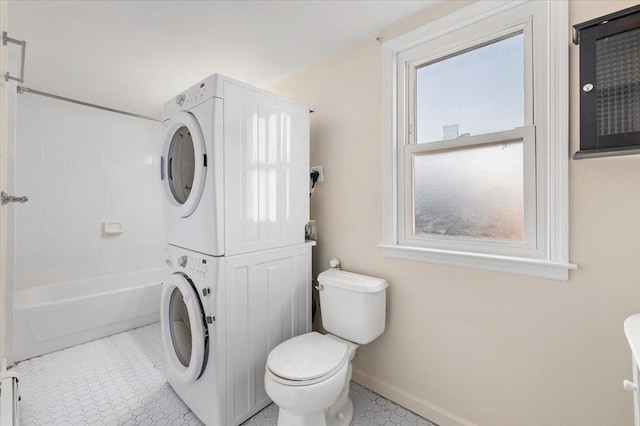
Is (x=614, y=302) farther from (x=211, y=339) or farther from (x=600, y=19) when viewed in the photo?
(x=211, y=339)

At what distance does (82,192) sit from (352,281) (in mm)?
2910

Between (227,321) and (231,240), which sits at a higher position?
(231,240)

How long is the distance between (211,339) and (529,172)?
69.8 inches

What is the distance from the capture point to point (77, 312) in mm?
2406

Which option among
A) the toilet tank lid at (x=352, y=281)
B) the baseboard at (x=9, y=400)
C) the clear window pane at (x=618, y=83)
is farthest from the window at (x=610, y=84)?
the baseboard at (x=9, y=400)

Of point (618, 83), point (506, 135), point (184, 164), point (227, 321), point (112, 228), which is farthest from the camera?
point (112, 228)

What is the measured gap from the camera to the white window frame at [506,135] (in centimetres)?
→ 119

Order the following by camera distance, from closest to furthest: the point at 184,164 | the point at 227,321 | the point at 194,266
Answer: the point at 227,321
the point at 194,266
the point at 184,164

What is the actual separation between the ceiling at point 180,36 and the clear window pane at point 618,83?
853 mm

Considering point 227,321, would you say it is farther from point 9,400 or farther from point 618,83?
point 618,83

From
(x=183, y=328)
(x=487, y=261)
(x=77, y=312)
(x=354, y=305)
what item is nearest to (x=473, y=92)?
(x=487, y=261)

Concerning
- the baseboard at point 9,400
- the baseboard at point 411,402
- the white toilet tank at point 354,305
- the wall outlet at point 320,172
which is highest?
the wall outlet at point 320,172

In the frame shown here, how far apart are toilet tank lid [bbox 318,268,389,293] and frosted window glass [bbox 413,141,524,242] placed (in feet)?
1.28

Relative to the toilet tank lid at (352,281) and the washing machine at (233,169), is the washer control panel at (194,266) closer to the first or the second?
the washing machine at (233,169)
